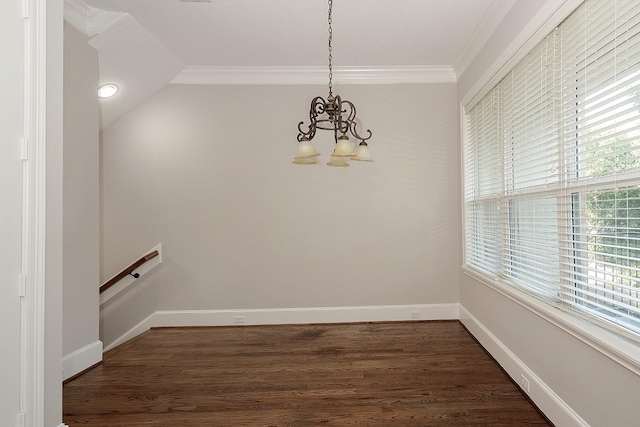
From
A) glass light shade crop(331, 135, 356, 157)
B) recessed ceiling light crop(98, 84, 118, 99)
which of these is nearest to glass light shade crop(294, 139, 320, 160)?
glass light shade crop(331, 135, 356, 157)

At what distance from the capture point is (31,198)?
1674mm

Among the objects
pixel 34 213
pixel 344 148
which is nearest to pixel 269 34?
pixel 344 148

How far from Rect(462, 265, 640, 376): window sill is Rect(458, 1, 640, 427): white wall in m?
0.03

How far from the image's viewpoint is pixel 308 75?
378 cm

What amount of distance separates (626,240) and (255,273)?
10.3 ft

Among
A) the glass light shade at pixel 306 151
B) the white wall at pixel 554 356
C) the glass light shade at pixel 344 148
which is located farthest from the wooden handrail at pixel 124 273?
the white wall at pixel 554 356

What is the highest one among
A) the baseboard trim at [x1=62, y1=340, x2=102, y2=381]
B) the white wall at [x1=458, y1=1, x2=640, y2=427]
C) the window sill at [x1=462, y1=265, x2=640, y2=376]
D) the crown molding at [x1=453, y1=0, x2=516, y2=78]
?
the crown molding at [x1=453, y1=0, x2=516, y2=78]

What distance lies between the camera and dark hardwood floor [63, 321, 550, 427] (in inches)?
82.7

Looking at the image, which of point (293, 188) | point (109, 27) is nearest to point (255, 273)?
point (293, 188)

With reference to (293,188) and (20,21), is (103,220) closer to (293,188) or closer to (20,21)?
(293,188)

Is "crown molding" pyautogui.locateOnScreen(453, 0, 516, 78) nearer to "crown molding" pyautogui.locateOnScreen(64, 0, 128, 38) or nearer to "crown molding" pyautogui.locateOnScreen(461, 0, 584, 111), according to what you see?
"crown molding" pyautogui.locateOnScreen(461, 0, 584, 111)

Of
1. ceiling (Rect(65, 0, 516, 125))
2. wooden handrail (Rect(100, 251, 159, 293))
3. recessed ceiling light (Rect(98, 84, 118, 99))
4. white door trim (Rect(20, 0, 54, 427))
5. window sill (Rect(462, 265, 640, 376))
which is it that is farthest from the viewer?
wooden handrail (Rect(100, 251, 159, 293))

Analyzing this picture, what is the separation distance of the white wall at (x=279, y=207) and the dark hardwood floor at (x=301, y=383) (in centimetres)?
50

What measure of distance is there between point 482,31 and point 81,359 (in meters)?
4.22
